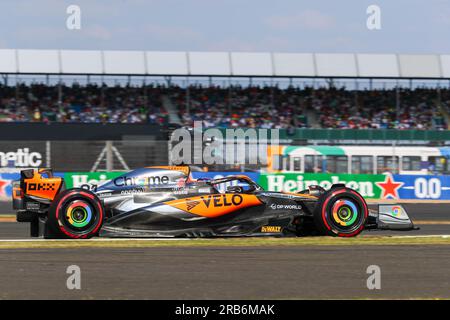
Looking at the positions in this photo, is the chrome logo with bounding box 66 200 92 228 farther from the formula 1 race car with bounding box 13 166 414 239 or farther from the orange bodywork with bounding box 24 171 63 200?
the orange bodywork with bounding box 24 171 63 200

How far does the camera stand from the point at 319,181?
23797mm

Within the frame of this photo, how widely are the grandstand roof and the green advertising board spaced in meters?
13.6

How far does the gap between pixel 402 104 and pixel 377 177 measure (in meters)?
14.8

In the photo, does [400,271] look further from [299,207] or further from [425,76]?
[425,76]

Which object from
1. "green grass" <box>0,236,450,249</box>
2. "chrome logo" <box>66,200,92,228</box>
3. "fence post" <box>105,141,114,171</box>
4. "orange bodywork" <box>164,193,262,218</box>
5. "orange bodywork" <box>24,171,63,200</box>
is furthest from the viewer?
"fence post" <box>105,141,114,171</box>

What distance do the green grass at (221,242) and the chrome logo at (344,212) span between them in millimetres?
284

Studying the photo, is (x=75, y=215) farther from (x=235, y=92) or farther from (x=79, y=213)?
(x=235, y=92)

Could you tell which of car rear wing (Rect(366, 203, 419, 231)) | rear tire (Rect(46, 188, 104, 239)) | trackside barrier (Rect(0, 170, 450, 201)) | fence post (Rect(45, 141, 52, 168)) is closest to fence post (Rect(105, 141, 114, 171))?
fence post (Rect(45, 141, 52, 168))

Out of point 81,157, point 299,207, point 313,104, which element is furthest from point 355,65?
point 299,207

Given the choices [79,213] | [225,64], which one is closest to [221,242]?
[79,213]

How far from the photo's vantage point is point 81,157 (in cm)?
2319

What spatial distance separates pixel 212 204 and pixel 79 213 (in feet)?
5.97

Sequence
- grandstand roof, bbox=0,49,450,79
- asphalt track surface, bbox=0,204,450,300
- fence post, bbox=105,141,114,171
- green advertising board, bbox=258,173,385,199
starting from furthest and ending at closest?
grandstand roof, bbox=0,49,450,79 → green advertising board, bbox=258,173,385,199 → fence post, bbox=105,141,114,171 → asphalt track surface, bbox=0,204,450,300

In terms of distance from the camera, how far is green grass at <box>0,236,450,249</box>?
9828 millimetres
